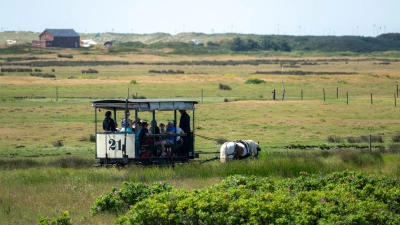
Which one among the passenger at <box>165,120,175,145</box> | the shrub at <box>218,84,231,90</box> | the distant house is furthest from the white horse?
the distant house

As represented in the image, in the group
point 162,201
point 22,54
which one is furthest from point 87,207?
point 22,54

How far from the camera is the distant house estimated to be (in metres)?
179

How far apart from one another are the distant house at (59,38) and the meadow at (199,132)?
337 feet

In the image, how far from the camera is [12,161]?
28234 millimetres

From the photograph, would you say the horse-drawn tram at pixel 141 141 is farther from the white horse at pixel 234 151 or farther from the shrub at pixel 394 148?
the shrub at pixel 394 148

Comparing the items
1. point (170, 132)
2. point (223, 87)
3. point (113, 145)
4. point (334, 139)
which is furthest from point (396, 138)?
point (223, 87)

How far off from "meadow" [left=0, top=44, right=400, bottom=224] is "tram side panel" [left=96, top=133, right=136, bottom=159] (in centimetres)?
66

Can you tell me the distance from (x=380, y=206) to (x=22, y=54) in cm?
13923

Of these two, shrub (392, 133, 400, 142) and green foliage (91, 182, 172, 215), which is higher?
green foliage (91, 182, 172, 215)

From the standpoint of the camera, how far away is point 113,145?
79.7 ft

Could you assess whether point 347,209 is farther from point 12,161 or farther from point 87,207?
point 12,161

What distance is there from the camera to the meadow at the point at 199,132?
2117 cm

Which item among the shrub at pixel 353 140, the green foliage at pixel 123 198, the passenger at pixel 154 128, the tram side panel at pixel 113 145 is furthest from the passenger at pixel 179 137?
the shrub at pixel 353 140

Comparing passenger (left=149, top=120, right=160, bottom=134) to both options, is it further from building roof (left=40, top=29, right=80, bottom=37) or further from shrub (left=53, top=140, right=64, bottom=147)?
building roof (left=40, top=29, right=80, bottom=37)
